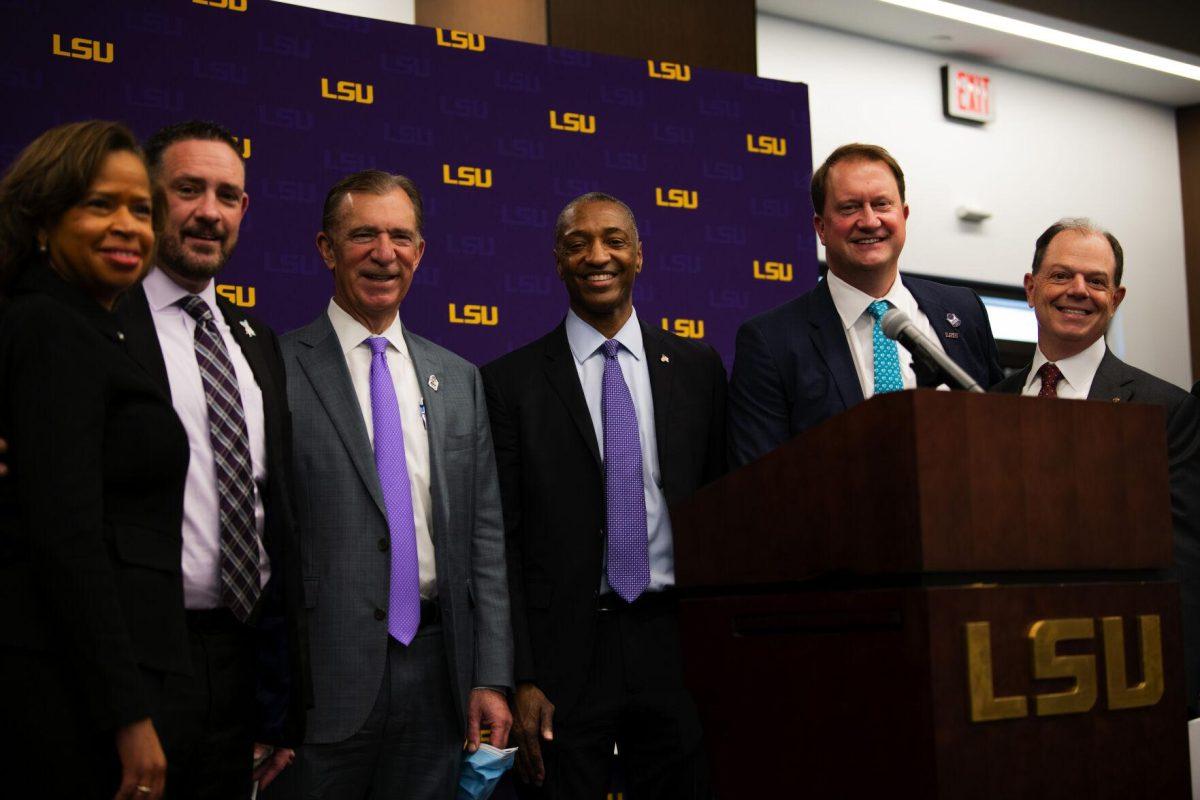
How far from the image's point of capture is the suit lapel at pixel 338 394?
8.55 ft

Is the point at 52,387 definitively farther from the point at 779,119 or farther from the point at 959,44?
the point at 959,44

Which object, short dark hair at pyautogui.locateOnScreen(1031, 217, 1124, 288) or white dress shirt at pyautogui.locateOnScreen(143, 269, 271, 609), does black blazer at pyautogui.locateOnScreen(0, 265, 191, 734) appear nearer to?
white dress shirt at pyautogui.locateOnScreen(143, 269, 271, 609)

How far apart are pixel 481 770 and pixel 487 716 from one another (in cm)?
11

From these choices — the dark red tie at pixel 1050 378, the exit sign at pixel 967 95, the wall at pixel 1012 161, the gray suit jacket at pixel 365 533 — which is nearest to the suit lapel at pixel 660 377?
the gray suit jacket at pixel 365 533

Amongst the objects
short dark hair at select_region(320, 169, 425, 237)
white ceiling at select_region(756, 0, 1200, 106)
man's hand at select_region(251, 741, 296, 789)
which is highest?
white ceiling at select_region(756, 0, 1200, 106)

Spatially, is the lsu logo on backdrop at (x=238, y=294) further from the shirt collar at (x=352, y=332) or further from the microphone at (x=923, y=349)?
the microphone at (x=923, y=349)

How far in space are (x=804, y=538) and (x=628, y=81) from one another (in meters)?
2.96

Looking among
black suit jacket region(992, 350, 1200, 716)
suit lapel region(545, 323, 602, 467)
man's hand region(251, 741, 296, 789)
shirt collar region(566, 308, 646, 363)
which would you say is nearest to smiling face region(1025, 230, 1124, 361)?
black suit jacket region(992, 350, 1200, 716)

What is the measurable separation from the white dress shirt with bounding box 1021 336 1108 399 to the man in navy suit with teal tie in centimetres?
10

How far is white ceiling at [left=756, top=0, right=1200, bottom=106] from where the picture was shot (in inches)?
274

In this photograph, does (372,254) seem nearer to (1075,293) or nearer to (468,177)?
(468,177)

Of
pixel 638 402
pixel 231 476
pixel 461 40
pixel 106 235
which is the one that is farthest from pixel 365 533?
pixel 461 40

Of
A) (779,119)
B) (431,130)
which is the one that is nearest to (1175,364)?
(779,119)

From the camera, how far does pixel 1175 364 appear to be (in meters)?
8.60
